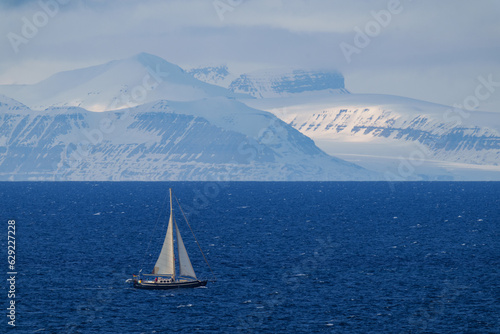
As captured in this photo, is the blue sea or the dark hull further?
the dark hull

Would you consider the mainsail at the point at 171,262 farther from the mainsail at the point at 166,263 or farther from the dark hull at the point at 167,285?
the dark hull at the point at 167,285

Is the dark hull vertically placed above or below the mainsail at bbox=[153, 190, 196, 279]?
below

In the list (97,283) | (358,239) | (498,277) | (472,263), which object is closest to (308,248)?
(358,239)

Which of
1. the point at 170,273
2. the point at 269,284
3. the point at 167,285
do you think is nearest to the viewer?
the point at 167,285

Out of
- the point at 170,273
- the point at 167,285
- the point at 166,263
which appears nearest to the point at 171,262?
the point at 166,263

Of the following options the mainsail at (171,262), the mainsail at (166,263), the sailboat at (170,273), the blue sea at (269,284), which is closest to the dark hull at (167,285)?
the sailboat at (170,273)

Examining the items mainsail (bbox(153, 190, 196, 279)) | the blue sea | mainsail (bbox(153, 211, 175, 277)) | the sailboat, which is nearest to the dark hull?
the sailboat

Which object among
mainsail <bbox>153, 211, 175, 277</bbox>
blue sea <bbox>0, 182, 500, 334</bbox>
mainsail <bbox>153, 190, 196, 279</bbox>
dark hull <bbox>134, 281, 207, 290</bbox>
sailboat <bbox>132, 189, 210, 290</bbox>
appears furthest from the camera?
dark hull <bbox>134, 281, 207, 290</bbox>

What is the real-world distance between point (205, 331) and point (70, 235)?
8567 centimetres

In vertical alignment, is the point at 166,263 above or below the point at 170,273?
above

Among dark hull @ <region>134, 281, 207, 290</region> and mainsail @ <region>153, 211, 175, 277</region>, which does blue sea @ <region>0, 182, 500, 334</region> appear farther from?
mainsail @ <region>153, 211, 175, 277</region>

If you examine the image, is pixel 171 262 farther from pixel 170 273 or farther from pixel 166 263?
pixel 170 273

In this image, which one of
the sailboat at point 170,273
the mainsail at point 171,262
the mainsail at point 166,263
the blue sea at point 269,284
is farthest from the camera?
the sailboat at point 170,273

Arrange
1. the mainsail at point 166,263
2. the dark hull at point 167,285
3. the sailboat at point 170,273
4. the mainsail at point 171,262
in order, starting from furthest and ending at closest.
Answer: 1. the dark hull at point 167,285
2. the sailboat at point 170,273
3. the mainsail at point 171,262
4. the mainsail at point 166,263
